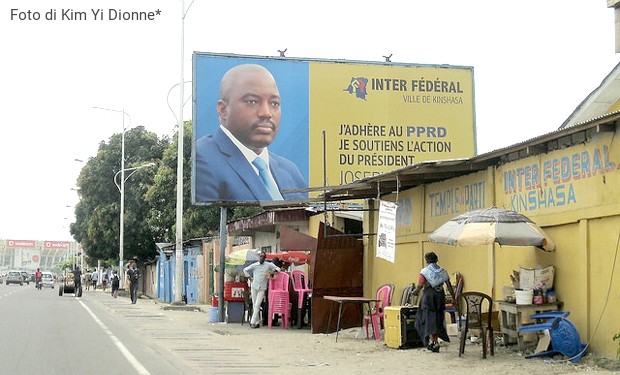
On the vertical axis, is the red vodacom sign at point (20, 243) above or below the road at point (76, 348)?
above

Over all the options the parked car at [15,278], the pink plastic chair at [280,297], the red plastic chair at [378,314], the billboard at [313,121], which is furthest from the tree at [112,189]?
the red plastic chair at [378,314]

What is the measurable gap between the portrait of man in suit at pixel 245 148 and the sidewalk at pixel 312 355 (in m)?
4.59

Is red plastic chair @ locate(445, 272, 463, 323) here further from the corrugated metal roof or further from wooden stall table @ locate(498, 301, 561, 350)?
the corrugated metal roof

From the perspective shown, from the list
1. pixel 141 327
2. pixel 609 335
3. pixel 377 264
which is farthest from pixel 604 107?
pixel 141 327

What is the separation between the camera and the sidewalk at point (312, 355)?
37.3ft

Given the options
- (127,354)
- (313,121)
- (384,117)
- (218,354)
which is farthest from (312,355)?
(384,117)

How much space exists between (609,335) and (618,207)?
1.73 metres

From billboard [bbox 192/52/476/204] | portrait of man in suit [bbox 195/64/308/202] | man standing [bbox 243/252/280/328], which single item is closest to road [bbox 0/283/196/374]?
man standing [bbox 243/252/280/328]

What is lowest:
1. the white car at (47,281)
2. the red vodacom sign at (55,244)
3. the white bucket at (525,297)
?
the white car at (47,281)

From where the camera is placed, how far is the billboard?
909 inches

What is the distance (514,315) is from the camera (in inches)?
485

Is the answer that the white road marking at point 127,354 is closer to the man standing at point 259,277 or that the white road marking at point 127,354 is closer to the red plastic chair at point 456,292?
the man standing at point 259,277

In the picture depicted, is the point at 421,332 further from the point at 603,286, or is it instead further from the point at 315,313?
the point at 315,313

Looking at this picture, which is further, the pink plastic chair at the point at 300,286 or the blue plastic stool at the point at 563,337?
the pink plastic chair at the point at 300,286
